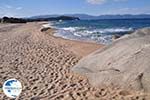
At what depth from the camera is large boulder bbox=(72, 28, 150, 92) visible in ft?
22.5

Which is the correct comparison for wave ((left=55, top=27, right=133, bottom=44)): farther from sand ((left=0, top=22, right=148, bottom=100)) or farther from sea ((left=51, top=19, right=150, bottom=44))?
sand ((left=0, top=22, right=148, bottom=100))

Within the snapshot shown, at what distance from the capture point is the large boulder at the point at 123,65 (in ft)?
22.5

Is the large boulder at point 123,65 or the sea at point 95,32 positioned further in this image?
the sea at point 95,32

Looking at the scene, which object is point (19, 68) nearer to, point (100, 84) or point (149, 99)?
point (100, 84)

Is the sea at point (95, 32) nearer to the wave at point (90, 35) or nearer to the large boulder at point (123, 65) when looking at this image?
the wave at point (90, 35)

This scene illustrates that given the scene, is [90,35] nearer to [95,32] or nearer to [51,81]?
[95,32]

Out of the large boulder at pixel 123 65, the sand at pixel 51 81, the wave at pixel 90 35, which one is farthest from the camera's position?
the wave at pixel 90 35

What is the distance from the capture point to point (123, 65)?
7.35m

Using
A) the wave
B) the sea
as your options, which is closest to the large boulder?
the sea

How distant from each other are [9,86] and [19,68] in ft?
19.1

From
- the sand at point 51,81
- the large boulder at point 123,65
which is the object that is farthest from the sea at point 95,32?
the large boulder at point 123,65

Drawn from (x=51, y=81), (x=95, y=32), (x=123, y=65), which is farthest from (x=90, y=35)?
(x=123, y=65)

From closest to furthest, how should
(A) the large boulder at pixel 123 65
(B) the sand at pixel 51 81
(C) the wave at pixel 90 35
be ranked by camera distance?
(B) the sand at pixel 51 81 → (A) the large boulder at pixel 123 65 → (C) the wave at pixel 90 35

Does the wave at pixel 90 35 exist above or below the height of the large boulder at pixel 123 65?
below
